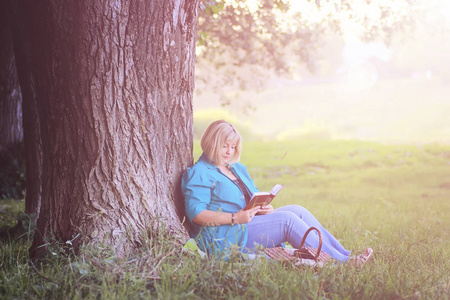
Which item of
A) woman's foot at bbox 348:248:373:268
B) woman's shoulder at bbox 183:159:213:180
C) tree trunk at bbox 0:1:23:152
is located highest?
tree trunk at bbox 0:1:23:152

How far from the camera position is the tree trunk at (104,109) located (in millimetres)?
3164

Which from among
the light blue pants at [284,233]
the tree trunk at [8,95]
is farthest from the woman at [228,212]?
the tree trunk at [8,95]

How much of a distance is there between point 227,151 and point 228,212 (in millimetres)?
517

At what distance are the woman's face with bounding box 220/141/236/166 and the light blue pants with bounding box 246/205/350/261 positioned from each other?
567 mm

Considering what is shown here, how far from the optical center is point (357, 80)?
25.8 meters

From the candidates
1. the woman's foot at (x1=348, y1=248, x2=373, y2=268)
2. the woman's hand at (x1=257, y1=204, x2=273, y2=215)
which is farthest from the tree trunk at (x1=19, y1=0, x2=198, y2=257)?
the woman's foot at (x1=348, y1=248, x2=373, y2=268)

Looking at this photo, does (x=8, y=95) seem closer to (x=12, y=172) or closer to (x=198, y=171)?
(x=12, y=172)

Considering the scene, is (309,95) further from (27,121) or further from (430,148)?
(27,121)

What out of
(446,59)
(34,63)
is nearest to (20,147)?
(34,63)

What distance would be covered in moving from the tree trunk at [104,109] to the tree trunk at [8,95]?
12.9ft

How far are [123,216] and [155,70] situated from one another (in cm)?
110

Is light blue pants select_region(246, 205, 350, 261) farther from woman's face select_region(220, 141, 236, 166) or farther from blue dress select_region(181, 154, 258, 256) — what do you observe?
woman's face select_region(220, 141, 236, 166)

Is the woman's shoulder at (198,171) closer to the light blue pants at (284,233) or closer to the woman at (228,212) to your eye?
the woman at (228,212)

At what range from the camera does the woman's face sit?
12.4 feet
